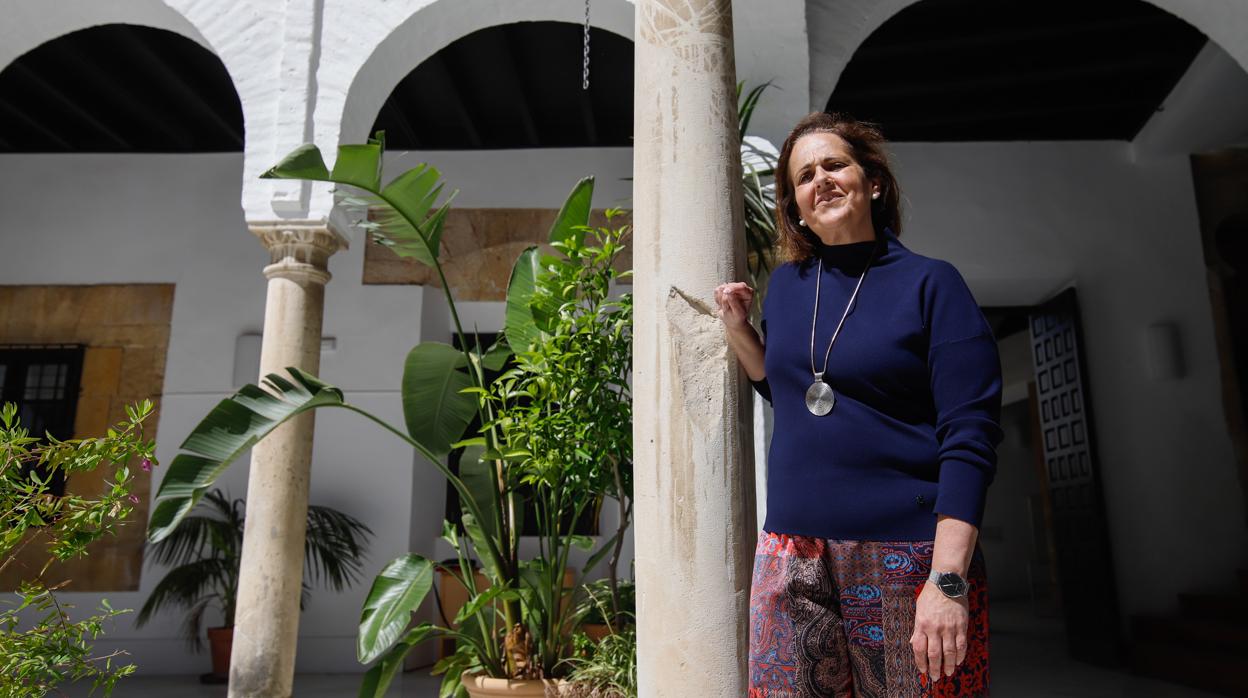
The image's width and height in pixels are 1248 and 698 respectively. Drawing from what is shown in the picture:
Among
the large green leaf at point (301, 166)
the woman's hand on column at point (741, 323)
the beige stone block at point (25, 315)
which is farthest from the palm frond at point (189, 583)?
the woman's hand on column at point (741, 323)

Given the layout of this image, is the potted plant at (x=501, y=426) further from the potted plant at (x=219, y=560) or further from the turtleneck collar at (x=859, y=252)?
the potted plant at (x=219, y=560)

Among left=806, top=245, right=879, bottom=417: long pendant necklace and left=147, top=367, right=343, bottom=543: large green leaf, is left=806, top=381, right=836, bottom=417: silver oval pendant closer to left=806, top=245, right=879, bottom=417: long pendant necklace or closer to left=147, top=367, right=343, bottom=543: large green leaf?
left=806, top=245, right=879, bottom=417: long pendant necklace

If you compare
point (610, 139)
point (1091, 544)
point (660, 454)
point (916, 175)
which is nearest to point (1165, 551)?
point (1091, 544)

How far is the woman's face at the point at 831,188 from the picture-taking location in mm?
1551

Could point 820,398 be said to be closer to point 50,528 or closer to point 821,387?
point 821,387

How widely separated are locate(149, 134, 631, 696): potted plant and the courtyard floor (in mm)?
2299

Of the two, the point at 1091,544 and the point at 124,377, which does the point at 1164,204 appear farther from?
the point at 124,377

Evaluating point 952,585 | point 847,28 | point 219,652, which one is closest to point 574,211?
point 847,28

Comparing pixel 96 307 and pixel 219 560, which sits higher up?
pixel 96 307

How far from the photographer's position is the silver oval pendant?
143cm

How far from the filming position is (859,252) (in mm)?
1554

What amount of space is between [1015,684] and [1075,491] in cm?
171

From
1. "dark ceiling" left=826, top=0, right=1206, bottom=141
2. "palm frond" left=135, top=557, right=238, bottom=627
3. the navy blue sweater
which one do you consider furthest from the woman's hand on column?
"palm frond" left=135, top=557, right=238, bottom=627

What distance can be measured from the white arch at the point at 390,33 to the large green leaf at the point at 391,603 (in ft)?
6.48
